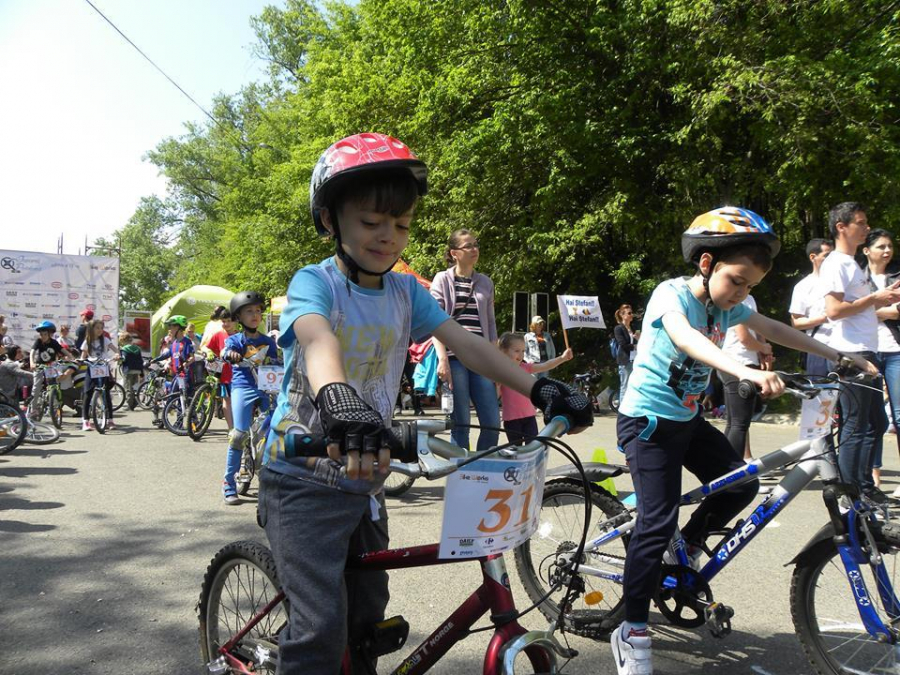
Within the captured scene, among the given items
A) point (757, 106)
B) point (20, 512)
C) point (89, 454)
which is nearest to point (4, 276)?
point (89, 454)

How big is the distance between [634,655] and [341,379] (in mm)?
1778

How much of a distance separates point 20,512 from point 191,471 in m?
2.13

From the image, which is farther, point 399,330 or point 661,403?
point 661,403

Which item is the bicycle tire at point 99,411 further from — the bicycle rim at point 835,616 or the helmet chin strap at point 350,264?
the bicycle rim at point 835,616

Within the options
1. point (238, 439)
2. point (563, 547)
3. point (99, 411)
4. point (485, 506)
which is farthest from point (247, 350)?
point (99, 411)

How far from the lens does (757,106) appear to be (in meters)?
13.5

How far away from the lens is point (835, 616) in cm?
290

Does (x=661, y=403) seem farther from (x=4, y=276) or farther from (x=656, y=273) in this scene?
(x=4, y=276)

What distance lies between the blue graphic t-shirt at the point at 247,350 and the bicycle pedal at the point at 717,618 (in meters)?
4.52

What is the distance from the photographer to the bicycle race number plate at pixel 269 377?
20.9ft

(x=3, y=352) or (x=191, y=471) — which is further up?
(x=3, y=352)

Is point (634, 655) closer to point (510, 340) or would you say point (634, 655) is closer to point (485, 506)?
point (485, 506)

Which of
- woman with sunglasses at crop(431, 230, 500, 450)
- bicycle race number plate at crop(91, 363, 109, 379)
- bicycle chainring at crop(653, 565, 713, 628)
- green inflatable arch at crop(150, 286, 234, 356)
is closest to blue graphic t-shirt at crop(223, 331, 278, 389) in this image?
woman with sunglasses at crop(431, 230, 500, 450)

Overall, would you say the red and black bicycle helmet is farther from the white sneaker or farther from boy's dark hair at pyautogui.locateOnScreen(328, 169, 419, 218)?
the white sneaker
